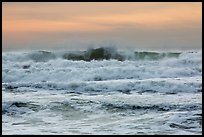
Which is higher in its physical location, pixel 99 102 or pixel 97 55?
pixel 97 55

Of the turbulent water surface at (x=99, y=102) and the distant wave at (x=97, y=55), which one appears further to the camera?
the distant wave at (x=97, y=55)

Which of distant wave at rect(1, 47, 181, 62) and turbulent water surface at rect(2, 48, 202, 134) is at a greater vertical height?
distant wave at rect(1, 47, 181, 62)

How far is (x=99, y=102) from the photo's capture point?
316 inches

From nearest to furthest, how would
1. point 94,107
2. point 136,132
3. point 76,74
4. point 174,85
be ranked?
point 136,132, point 94,107, point 174,85, point 76,74

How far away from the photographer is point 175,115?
20.8 ft

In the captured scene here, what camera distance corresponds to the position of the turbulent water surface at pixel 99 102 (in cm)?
563

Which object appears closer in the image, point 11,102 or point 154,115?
point 154,115

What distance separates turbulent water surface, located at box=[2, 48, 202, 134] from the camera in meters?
5.63

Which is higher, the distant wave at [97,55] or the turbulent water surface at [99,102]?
the distant wave at [97,55]

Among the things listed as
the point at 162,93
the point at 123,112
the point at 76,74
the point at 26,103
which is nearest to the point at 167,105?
the point at 123,112

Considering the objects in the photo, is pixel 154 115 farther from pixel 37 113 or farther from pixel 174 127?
pixel 37 113

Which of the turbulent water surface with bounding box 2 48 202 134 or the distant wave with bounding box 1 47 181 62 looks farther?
the distant wave with bounding box 1 47 181 62

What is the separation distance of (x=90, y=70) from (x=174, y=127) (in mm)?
9233

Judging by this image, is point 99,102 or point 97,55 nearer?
point 99,102
